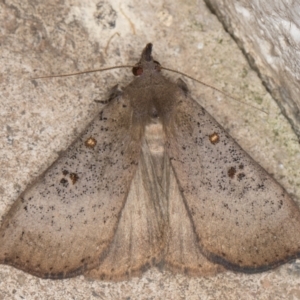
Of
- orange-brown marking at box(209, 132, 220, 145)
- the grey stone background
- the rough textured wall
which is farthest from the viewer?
the grey stone background

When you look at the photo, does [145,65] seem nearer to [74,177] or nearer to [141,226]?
[74,177]

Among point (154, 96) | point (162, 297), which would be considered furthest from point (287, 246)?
point (154, 96)

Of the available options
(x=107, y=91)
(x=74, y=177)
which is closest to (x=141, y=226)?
(x=74, y=177)

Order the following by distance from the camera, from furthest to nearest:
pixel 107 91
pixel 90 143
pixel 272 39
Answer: pixel 107 91
pixel 90 143
pixel 272 39

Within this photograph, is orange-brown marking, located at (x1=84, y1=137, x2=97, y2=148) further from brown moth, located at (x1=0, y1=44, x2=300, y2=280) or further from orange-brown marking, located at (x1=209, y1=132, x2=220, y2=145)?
orange-brown marking, located at (x1=209, y1=132, x2=220, y2=145)

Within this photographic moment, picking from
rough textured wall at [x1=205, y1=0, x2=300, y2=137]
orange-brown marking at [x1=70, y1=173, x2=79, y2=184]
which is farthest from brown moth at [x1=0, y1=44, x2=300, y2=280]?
rough textured wall at [x1=205, y1=0, x2=300, y2=137]

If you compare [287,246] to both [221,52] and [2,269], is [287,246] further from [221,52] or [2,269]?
[2,269]

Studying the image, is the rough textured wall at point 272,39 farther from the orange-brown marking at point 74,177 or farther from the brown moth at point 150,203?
the orange-brown marking at point 74,177
